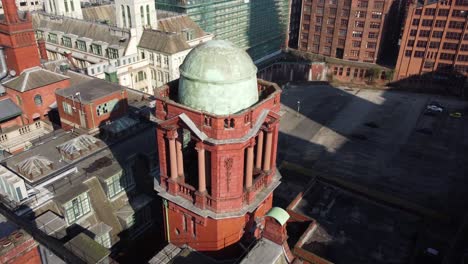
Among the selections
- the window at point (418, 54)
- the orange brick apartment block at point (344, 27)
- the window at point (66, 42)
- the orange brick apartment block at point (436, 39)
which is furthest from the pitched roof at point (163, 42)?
the window at point (418, 54)

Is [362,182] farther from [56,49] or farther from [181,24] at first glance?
[56,49]

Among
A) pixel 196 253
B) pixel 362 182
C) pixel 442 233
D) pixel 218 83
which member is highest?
pixel 218 83

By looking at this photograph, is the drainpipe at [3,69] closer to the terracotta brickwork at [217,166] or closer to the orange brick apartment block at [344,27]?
the terracotta brickwork at [217,166]

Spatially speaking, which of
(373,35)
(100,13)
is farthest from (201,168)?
(373,35)

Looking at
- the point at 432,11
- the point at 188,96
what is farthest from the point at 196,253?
the point at 432,11

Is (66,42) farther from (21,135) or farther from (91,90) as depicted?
(91,90)
